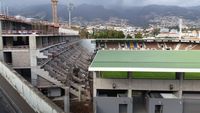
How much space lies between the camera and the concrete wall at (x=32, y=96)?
11354 millimetres

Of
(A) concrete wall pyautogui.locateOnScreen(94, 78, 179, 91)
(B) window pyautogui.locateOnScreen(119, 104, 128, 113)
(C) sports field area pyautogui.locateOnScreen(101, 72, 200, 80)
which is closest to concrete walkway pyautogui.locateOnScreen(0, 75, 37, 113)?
(A) concrete wall pyautogui.locateOnScreen(94, 78, 179, 91)

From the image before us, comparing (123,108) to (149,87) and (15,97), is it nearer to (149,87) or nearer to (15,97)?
(149,87)

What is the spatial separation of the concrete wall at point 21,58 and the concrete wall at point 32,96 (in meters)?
9.58

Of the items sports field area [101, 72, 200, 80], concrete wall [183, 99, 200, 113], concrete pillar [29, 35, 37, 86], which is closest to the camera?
concrete wall [183, 99, 200, 113]

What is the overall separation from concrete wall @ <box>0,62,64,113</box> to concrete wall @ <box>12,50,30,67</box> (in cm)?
958

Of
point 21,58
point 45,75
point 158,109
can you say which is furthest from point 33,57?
point 158,109

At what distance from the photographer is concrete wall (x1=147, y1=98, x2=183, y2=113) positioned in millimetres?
17000

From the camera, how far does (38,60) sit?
82.5 feet

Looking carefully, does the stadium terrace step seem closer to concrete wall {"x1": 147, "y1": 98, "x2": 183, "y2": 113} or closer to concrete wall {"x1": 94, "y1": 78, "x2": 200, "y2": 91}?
concrete wall {"x1": 94, "y1": 78, "x2": 200, "y2": 91}

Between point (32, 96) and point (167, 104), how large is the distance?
8.69m

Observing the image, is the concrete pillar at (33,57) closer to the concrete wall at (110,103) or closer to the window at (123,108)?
the concrete wall at (110,103)

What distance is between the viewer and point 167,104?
1706cm

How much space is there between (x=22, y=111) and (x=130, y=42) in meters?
62.3

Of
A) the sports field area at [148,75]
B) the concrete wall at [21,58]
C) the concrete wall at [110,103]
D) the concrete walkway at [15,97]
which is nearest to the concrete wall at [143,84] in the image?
the sports field area at [148,75]
